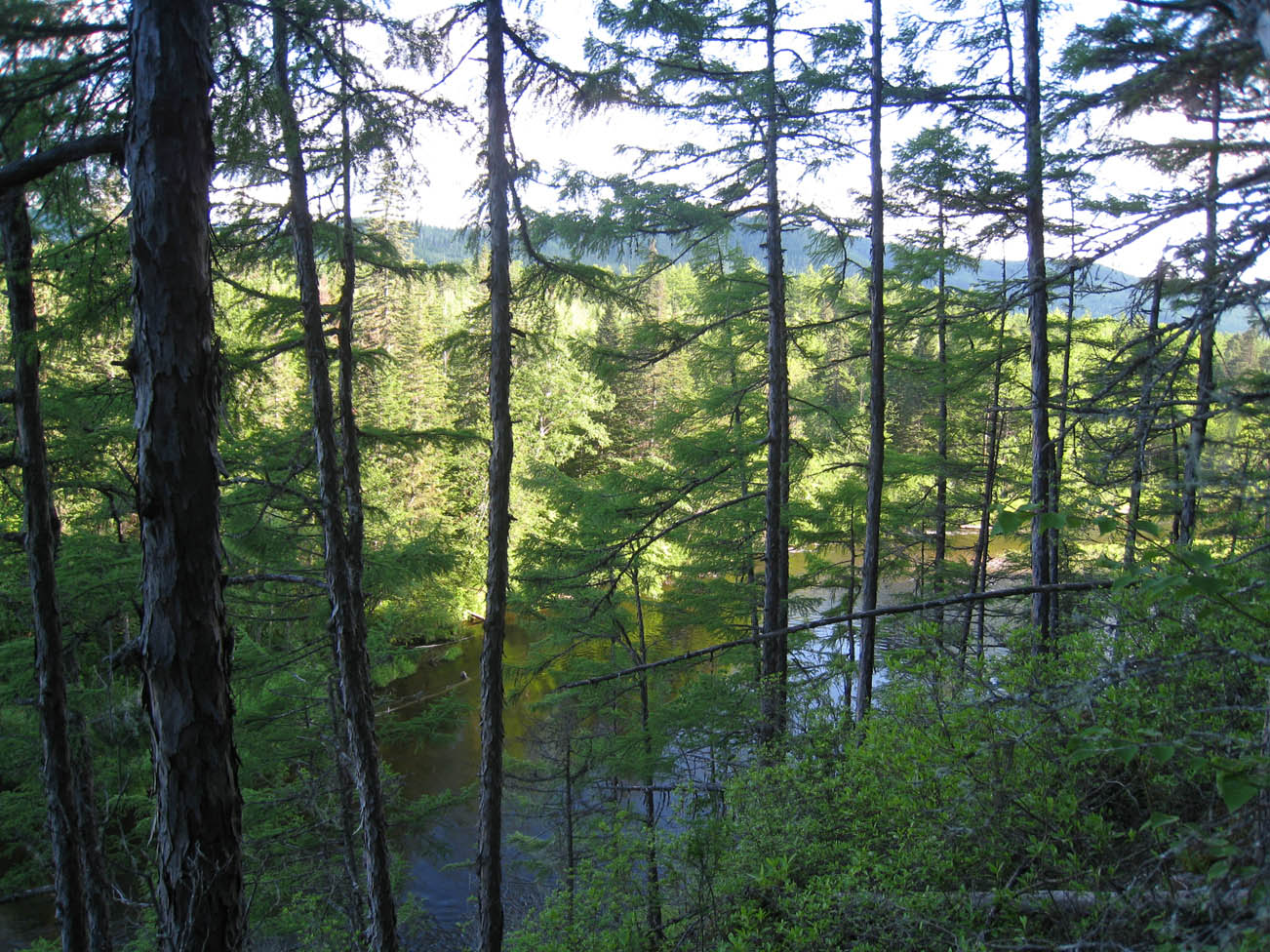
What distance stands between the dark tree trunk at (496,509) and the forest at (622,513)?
43mm

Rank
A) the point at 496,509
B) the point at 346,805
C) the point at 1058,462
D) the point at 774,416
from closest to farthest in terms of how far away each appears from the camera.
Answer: the point at 496,509
the point at 1058,462
the point at 346,805
the point at 774,416

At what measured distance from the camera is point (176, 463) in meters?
2.97

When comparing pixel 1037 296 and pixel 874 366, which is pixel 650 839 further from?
pixel 1037 296

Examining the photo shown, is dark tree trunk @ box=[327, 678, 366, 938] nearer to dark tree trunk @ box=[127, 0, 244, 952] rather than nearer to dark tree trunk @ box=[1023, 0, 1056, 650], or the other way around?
dark tree trunk @ box=[127, 0, 244, 952]

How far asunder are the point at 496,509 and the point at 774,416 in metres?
5.27

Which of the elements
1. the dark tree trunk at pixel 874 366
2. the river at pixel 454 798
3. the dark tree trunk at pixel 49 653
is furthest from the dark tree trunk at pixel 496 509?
the dark tree trunk at pixel 874 366

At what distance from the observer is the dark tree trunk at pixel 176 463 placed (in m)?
2.95

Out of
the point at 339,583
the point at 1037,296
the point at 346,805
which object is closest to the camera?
the point at 339,583

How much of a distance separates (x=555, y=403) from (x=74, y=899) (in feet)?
73.0

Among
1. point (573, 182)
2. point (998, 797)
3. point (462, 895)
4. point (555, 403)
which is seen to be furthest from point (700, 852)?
point (555, 403)

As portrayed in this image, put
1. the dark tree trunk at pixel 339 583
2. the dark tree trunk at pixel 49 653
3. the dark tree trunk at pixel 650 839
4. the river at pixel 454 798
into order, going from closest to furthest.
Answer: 1. the dark tree trunk at pixel 49 653
2. the dark tree trunk at pixel 339 583
3. the dark tree trunk at pixel 650 839
4. the river at pixel 454 798

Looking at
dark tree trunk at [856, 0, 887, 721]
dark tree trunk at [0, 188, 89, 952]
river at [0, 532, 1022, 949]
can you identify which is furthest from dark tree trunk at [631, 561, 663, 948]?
dark tree trunk at [0, 188, 89, 952]

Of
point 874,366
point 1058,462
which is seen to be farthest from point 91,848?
point 1058,462

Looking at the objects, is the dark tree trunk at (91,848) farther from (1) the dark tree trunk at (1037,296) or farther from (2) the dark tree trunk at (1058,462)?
(1) the dark tree trunk at (1037,296)
